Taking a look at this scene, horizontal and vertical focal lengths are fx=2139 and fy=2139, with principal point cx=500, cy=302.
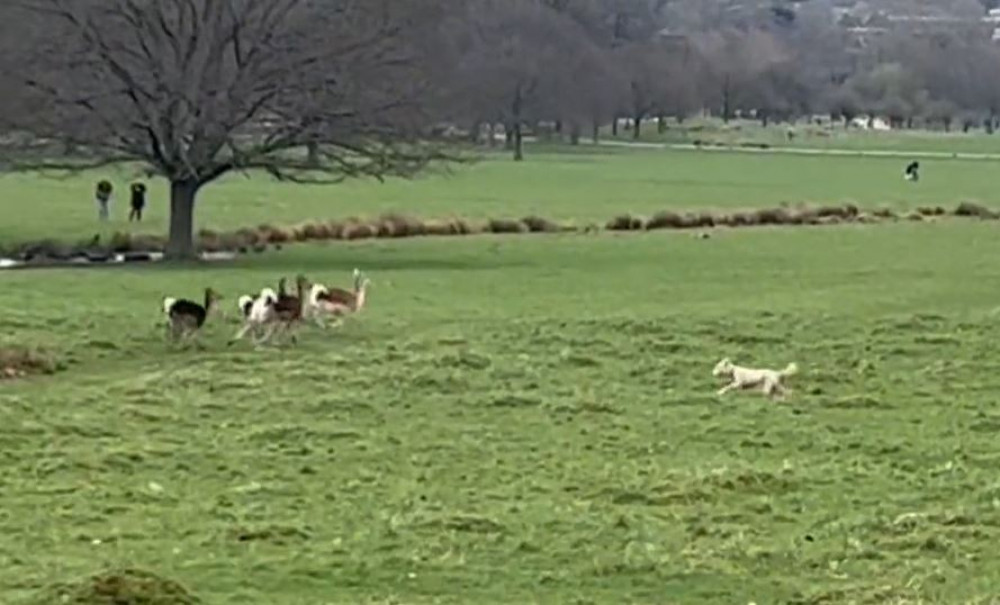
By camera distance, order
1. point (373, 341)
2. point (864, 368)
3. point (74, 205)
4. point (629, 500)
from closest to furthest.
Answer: point (629, 500)
point (864, 368)
point (373, 341)
point (74, 205)

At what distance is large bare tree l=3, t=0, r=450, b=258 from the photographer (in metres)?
45.7

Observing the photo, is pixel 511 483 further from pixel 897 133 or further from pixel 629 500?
pixel 897 133

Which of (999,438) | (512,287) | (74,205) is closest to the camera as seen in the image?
(999,438)

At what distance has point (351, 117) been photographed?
4619 centimetres

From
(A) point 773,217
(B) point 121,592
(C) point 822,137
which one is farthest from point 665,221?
(C) point 822,137

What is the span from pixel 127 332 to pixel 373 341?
3.44 m

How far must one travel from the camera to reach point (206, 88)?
45844 millimetres

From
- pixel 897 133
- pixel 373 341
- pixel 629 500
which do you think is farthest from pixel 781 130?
pixel 629 500

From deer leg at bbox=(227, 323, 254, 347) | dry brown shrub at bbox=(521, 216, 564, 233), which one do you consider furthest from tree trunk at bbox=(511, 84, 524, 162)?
deer leg at bbox=(227, 323, 254, 347)

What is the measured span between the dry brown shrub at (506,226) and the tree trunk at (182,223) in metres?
11.5

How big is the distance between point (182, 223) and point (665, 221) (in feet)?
56.4

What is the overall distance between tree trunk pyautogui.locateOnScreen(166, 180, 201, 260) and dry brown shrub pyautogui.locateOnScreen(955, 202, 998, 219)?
28173 millimetres

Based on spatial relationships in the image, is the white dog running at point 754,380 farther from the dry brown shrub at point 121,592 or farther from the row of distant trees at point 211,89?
the row of distant trees at point 211,89

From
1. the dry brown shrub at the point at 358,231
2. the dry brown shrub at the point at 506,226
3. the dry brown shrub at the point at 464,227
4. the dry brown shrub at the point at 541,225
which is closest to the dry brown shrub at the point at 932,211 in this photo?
the dry brown shrub at the point at 541,225
